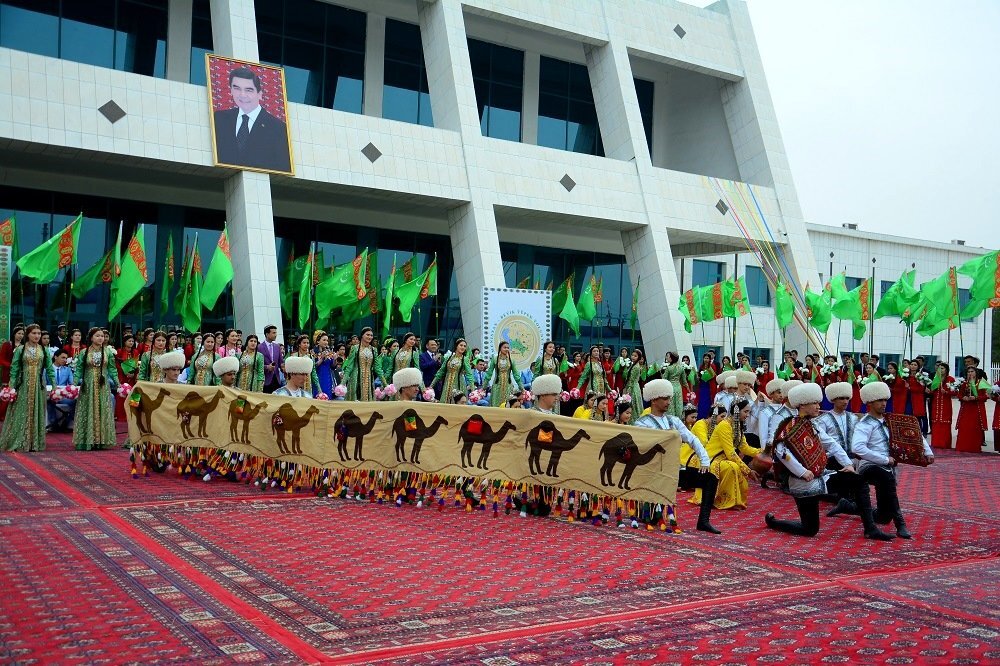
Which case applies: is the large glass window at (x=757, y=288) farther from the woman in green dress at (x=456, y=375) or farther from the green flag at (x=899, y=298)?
the woman in green dress at (x=456, y=375)

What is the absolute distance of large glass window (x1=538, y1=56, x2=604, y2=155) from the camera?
2606 centimetres

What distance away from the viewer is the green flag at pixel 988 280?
623 inches

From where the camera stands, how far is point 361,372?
14.2 m

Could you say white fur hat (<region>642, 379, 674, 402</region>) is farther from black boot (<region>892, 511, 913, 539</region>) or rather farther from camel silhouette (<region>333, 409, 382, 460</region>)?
camel silhouette (<region>333, 409, 382, 460</region>)

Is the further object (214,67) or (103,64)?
(103,64)

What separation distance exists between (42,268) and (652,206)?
577 inches

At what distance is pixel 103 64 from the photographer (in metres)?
20.0

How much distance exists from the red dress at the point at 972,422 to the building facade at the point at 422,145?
24.1ft

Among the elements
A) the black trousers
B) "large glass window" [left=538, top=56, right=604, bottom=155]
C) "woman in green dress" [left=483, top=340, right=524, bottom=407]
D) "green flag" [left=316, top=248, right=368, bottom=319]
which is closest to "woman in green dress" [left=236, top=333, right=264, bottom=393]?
"woman in green dress" [left=483, top=340, right=524, bottom=407]

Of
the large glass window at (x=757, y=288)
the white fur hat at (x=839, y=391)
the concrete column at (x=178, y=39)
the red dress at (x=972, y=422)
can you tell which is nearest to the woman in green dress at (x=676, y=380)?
the red dress at (x=972, y=422)

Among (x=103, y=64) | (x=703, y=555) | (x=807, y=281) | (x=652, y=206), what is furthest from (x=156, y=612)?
(x=807, y=281)

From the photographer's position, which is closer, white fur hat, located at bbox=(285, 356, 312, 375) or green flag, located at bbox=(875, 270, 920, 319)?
white fur hat, located at bbox=(285, 356, 312, 375)

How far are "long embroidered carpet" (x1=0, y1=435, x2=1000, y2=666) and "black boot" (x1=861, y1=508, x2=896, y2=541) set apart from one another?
13cm

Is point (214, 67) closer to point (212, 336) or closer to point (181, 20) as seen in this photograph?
point (181, 20)
